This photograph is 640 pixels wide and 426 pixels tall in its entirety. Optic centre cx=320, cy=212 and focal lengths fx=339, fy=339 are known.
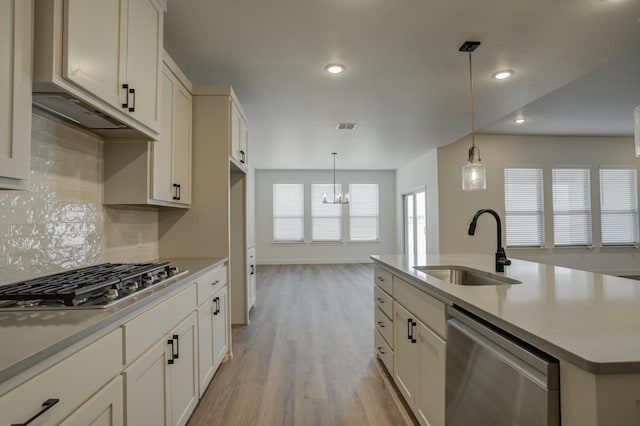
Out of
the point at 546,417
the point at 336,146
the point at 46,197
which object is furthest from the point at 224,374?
the point at 336,146

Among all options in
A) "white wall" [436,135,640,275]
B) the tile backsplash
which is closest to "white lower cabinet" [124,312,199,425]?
the tile backsplash

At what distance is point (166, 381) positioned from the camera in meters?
1.60

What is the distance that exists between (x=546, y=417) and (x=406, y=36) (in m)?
2.40

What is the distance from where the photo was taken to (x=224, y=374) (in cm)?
267

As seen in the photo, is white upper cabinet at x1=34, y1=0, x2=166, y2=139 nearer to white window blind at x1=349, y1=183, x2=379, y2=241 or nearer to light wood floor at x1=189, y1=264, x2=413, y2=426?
light wood floor at x1=189, y1=264, x2=413, y2=426

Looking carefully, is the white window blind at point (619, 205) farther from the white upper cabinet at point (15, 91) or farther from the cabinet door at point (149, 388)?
the white upper cabinet at point (15, 91)

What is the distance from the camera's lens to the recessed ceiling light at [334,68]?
2.93 metres

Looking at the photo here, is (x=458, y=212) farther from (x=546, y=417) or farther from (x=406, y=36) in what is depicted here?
(x=546, y=417)

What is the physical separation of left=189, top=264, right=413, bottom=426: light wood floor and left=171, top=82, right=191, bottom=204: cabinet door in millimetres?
1481

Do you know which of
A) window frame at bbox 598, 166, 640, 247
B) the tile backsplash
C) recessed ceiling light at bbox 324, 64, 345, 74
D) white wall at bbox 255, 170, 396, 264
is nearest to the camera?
the tile backsplash

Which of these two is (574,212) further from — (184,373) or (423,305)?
(184,373)

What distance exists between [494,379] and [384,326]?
1513 millimetres

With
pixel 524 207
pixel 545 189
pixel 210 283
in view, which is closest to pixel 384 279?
pixel 210 283

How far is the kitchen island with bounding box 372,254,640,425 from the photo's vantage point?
2.54 ft
